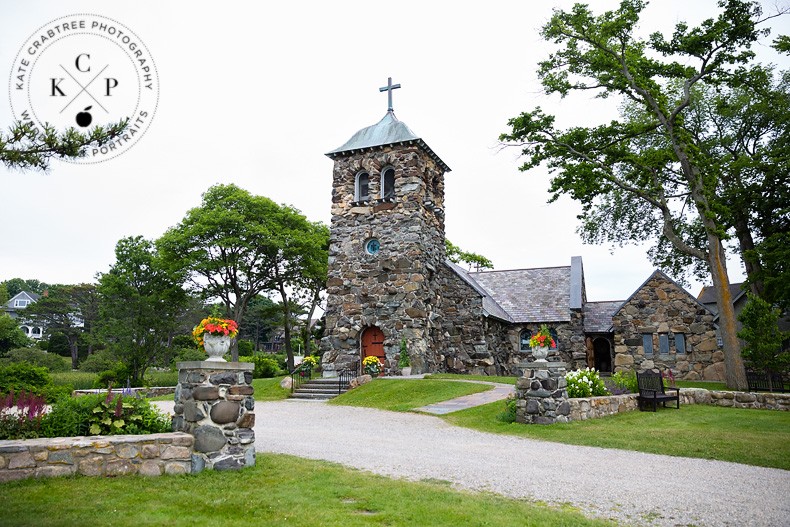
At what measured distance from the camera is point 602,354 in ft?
100

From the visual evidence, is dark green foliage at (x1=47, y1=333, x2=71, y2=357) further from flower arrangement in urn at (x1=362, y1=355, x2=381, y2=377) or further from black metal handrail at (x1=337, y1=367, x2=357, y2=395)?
flower arrangement in urn at (x1=362, y1=355, x2=381, y2=377)

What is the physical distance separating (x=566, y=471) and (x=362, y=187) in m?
18.6

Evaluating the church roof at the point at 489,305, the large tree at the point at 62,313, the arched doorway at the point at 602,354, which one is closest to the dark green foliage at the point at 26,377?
the church roof at the point at 489,305

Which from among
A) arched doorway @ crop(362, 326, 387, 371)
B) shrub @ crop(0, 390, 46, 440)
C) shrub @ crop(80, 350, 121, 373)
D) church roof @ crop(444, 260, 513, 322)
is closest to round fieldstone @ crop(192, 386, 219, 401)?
shrub @ crop(0, 390, 46, 440)

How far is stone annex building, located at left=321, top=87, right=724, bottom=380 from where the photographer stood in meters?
22.4

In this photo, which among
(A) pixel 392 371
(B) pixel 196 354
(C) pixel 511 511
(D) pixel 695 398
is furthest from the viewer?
(B) pixel 196 354

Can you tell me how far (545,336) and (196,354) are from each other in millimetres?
29569

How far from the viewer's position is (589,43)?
20609mm

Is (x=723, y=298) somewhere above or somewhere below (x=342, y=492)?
above

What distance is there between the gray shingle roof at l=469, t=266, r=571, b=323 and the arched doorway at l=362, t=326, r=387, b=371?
8203 millimetres

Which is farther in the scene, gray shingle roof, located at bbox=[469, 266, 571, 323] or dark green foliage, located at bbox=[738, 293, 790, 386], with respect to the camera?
gray shingle roof, located at bbox=[469, 266, 571, 323]

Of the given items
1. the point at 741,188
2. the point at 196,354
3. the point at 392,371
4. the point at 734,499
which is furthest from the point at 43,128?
the point at 196,354

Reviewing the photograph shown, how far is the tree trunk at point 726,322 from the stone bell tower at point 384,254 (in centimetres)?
1084

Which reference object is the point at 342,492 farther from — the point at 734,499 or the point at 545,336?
the point at 545,336
